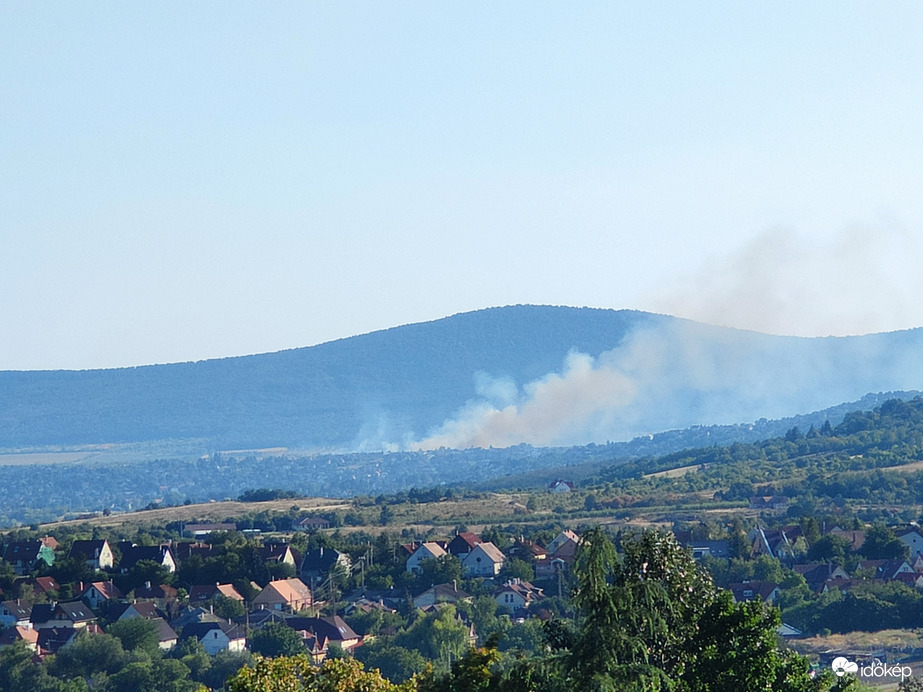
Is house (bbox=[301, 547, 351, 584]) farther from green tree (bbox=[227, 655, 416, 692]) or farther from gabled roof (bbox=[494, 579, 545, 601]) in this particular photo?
green tree (bbox=[227, 655, 416, 692])

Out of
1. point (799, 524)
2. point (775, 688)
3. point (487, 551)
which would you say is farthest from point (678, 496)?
point (775, 688)

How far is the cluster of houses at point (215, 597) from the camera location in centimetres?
5528

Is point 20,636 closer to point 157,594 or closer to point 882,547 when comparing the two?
point 157,594

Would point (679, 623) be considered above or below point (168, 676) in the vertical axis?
above

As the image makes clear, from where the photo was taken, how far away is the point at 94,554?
2736 inches

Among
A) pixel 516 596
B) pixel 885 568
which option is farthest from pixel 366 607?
pixel 885 568

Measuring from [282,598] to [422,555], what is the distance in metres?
8.75

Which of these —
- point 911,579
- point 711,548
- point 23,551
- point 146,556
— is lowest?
point 911,579

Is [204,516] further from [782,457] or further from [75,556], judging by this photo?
[782,457]

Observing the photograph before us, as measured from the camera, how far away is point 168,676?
48750 millimetres

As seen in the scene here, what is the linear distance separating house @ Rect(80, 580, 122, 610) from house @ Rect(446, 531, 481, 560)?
14464 millimetres

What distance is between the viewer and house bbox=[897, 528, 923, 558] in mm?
69925

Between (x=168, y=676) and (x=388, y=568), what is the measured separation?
2040cm

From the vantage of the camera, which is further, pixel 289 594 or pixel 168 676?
pixel 289 594
